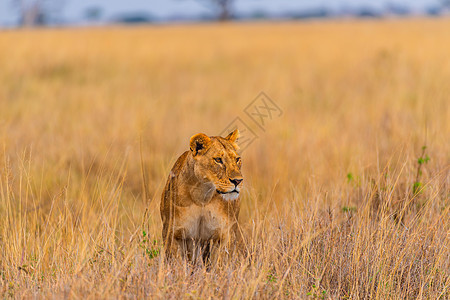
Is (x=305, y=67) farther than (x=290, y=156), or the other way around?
(x=305, y=67)

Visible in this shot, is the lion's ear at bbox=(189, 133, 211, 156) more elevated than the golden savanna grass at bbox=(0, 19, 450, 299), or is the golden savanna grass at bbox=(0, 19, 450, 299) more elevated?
the lion's ear at bbox=(189, 133, 211, 156)

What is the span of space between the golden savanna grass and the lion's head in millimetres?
457

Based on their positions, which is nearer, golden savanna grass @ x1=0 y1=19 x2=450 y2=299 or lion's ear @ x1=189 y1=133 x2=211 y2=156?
lion's ear @ x1=189 y1=133 x2=211 y2=156

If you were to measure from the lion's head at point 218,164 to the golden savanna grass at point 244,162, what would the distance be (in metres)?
0.46

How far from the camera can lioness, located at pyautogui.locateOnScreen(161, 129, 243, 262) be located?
287 cm

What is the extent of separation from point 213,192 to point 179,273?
0.46m

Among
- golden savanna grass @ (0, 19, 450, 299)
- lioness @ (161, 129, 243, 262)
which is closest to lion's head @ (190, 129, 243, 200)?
lioness @ (161, 129, 243, 262)

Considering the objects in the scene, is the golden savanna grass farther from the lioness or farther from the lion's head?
the lion's head

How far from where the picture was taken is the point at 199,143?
114 inches

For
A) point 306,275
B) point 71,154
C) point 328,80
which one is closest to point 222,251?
point 306,275

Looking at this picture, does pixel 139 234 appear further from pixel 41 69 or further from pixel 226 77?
pixel 41 69

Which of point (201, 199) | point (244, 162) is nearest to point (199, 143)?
point (201, 199)

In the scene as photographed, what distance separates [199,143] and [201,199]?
0.34 meters

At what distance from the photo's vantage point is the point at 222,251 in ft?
10.6
